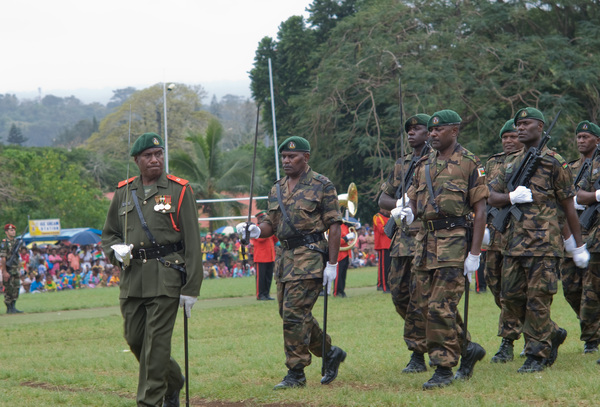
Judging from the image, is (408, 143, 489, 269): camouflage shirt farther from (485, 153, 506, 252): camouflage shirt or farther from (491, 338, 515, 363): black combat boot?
(491, 338, 515, 363): black combat boot

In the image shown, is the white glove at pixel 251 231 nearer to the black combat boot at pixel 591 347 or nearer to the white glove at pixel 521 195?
the white glove at pixel 521 195

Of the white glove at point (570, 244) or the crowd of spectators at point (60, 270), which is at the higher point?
the white glove at point (570, 244)

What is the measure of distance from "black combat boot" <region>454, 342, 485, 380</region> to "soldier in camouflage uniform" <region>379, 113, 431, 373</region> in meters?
0.57

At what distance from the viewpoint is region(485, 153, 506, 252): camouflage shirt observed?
8.73m

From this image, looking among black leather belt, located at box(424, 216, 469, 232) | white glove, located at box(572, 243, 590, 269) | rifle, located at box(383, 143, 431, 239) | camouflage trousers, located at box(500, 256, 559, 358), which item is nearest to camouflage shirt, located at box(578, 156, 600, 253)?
white glove, located at box(572, 243, 590, 269)

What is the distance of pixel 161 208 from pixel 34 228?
108ft

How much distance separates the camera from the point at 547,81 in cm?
2545

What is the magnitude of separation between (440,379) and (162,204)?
9.74 ft

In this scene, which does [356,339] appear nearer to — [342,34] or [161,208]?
[161,208]

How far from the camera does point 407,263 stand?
877cm

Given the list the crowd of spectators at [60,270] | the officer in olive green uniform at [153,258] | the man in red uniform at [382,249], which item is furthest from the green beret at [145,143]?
the crowd of spectators at [60,270]

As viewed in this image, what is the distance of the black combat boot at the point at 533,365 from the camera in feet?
26.4

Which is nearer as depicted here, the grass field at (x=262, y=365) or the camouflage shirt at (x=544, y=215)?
the grass field at (x=262, y=365)

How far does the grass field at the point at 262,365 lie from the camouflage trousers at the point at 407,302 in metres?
0.41
